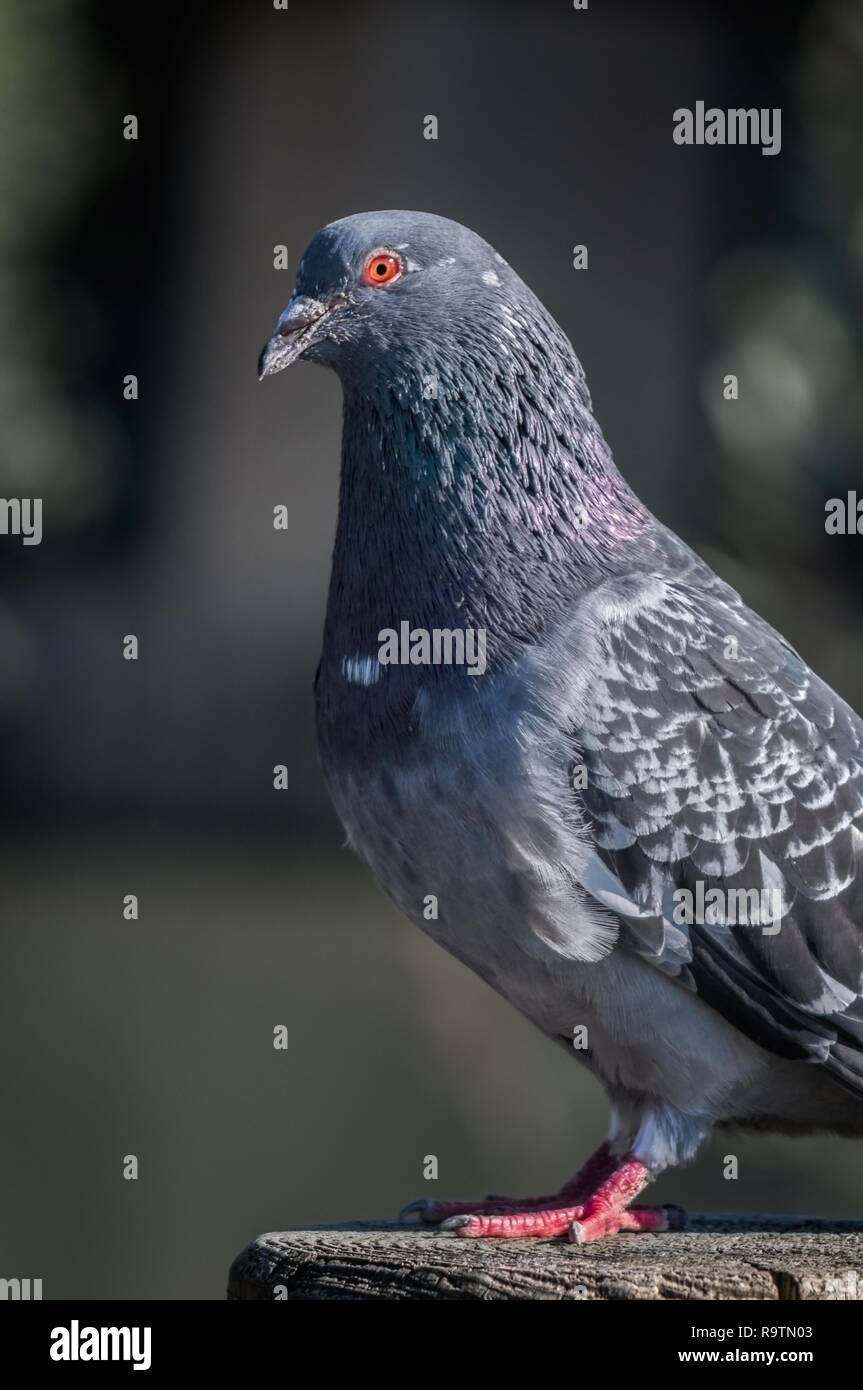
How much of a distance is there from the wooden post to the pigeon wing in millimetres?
444

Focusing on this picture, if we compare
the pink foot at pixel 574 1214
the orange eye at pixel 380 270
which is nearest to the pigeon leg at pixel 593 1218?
the pink foot at pixel 574 1214

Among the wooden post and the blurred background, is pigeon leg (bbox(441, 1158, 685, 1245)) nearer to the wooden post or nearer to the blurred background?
the wooden post

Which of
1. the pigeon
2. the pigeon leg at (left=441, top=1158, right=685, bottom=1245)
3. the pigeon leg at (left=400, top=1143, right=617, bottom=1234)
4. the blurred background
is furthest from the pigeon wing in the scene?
the blurred background

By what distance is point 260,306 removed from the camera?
820 cm

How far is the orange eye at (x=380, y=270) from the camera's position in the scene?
3.86 m

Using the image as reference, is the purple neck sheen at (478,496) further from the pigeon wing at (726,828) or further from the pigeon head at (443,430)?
the pigeon wing at (726,828)

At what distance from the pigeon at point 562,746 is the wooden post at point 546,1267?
19 cm

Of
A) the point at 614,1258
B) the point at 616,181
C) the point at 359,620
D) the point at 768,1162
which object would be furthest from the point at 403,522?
the point at 616,181

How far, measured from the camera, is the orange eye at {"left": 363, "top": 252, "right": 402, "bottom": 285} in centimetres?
386

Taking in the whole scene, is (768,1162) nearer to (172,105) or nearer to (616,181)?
(616,181)

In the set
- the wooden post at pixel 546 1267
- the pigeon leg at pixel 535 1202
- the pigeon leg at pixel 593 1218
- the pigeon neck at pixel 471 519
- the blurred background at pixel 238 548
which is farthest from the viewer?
the blurred background at pixel 238 548

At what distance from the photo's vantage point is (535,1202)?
12.8 feet

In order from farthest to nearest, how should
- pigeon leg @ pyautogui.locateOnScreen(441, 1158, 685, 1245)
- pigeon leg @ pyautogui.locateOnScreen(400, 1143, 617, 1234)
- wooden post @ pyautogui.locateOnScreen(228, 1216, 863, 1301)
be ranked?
1. pigeon leg @ pyautogui.locateOnScreen(400, 1143, 617, 1234)
2. pigeon leg @ pyautogui.locateOnScreen(441, 1158, 685, 1245)
3. wooden post @ pyautogui.locateOnScreen(228, 1216, 863, 1301)

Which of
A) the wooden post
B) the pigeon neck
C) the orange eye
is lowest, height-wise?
the wooden post
